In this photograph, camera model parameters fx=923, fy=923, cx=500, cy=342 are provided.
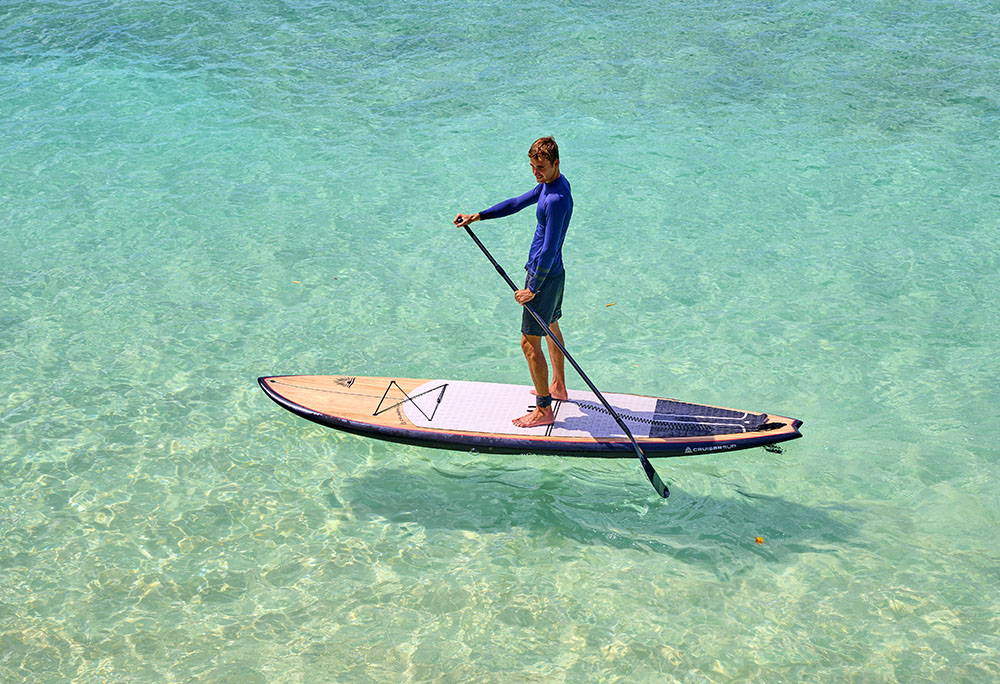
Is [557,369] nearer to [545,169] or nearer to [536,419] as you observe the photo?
[536,419]

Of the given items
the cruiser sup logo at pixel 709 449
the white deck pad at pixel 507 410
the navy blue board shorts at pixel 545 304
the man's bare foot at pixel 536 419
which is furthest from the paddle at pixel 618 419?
the man's bare foot at pixel 536 419

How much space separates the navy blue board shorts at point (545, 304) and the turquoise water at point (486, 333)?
122cm

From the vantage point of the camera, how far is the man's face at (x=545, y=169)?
20.5 ft

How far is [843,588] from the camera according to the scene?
6168mm

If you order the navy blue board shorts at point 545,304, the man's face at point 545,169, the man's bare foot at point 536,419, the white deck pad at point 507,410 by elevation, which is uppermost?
the man's face at point 545,169

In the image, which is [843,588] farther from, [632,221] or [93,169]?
[93,169]

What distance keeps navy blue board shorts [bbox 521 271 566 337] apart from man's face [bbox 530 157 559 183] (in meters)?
0.72

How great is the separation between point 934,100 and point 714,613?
11.5 meters

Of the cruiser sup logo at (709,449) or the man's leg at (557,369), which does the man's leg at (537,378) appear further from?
the cruiser sup logo at (709,449)

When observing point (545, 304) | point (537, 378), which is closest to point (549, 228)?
point (545, 304)

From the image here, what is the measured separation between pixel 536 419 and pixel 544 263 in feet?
4.26

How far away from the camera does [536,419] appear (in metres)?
7.12

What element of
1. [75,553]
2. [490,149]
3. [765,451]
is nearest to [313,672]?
[75,553]

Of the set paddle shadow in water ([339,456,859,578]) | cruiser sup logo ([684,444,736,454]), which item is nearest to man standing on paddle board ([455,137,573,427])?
paddle shadow in water ([339,456,859,578])
